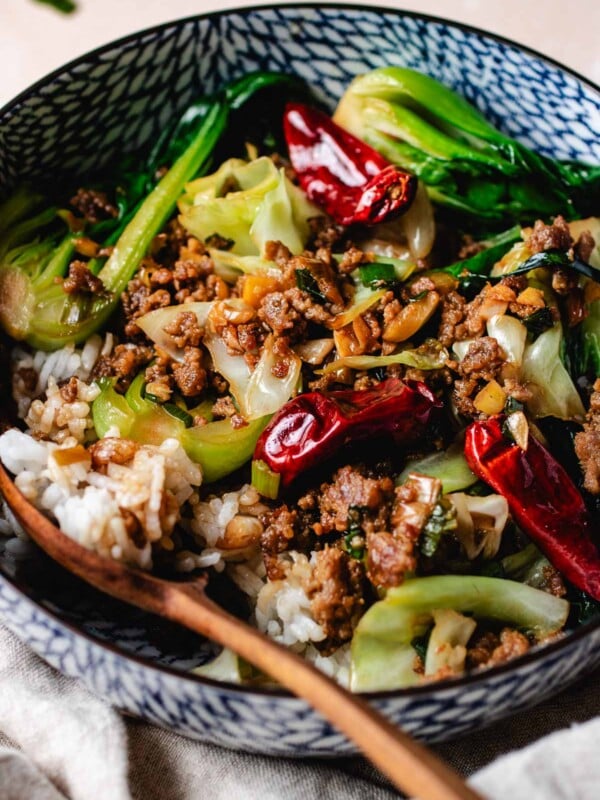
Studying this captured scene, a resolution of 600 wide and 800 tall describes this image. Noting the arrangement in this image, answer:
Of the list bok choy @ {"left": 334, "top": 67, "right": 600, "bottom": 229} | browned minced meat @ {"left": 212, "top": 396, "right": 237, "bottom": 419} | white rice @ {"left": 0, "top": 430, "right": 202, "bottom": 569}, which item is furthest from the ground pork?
bok choy @ {"left": 334, "top": 67, "right": 600, "bottom": 229}

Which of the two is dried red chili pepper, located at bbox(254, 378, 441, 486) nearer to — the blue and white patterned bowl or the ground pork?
the ground pork

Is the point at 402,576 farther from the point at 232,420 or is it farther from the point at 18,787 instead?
the point at 18,787

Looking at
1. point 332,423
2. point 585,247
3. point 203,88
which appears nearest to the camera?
point 332,423

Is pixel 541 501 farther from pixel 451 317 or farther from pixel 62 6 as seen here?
pixel 62 6

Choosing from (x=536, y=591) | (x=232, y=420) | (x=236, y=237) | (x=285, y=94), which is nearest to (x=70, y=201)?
(x=236, y=237)

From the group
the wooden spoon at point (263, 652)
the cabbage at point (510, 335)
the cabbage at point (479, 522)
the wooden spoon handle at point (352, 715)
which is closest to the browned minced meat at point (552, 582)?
the cabbage at point (479, 522)

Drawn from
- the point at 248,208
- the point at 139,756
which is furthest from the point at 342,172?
the point at 139,756
